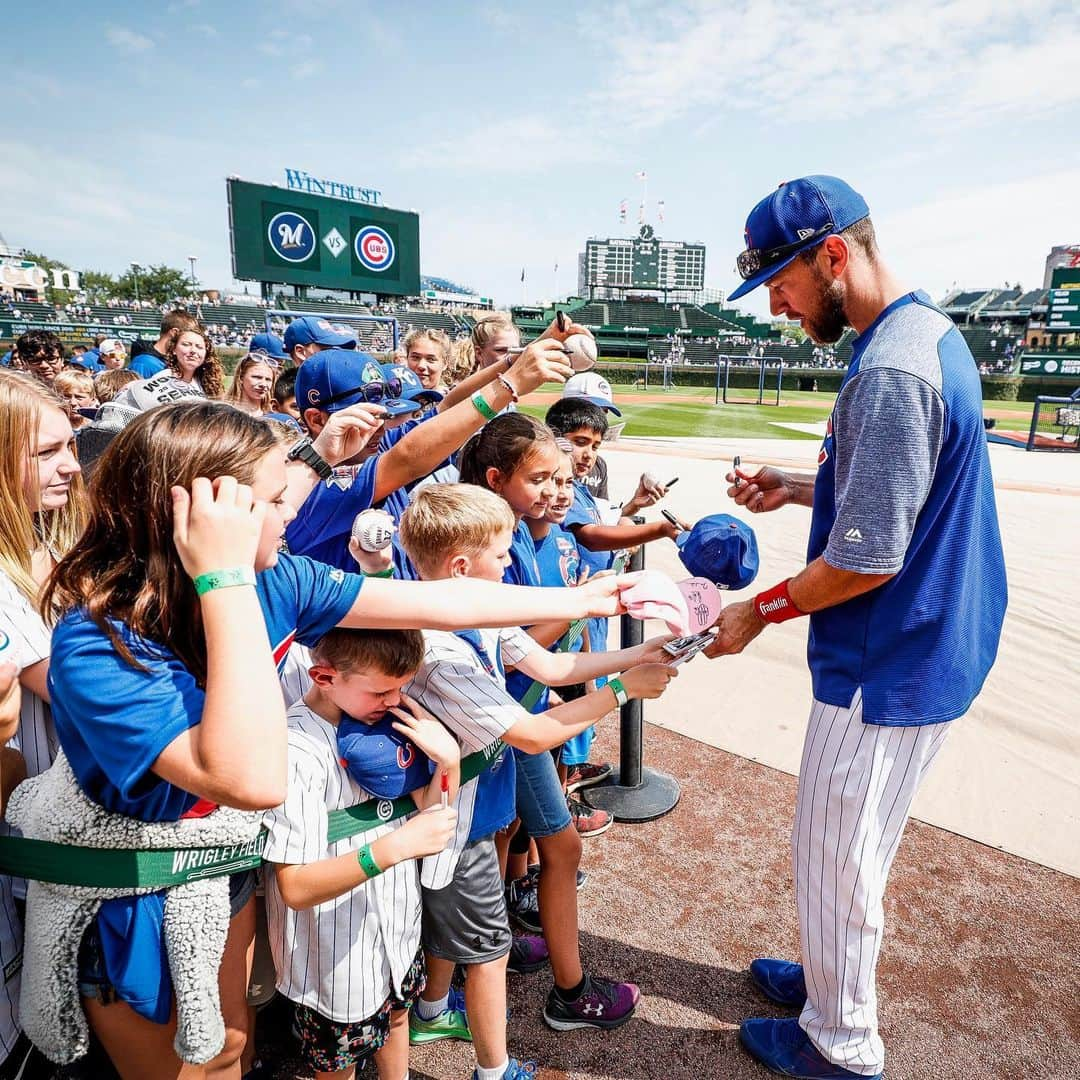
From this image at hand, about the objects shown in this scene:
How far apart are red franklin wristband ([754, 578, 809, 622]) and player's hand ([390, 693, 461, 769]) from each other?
3.28 ft

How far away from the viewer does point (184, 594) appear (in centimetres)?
135

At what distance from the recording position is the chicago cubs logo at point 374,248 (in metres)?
44.4

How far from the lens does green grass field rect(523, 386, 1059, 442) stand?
19.4 m

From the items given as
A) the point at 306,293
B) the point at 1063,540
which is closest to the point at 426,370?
the point at 1063,540

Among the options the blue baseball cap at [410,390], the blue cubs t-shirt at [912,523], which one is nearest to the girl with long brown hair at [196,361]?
the blue baseball cap at [410,390]

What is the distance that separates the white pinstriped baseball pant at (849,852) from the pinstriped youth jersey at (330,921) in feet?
3.90

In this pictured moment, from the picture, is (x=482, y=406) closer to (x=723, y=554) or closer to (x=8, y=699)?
(x=723, y=554)

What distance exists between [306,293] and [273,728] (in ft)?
178

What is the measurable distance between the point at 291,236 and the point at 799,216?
4592 centimetres

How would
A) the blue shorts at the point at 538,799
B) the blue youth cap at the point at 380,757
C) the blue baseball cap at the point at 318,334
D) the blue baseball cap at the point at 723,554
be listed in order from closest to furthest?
1. the blue youth cap at the point at 380,757
2. the blue shorts at the point at 538,799
3. the blue baseball cap at the point at 723,554
4. the blue baseball cap at the point at 318,334

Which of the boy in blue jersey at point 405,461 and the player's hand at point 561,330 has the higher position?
the player's hand at point 561,330

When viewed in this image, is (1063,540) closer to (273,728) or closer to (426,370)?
(426,370)

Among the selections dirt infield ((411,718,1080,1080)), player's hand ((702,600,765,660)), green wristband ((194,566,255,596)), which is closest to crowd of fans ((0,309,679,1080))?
green wristband ((194,566,255,596))

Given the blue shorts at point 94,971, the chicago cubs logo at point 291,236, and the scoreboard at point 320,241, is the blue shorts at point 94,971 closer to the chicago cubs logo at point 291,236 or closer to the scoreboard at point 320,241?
the scoreboard at point 320,241
